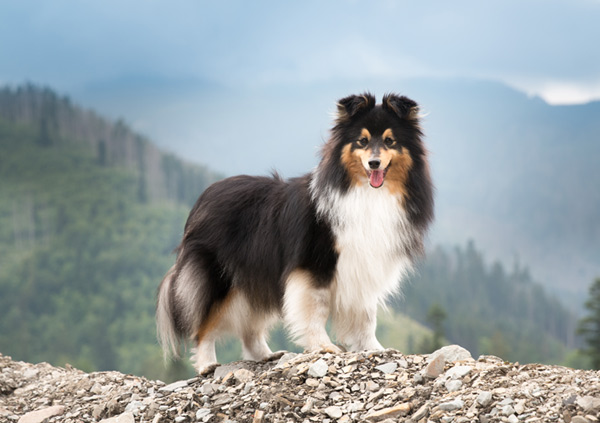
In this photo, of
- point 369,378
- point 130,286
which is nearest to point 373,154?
point 369,378

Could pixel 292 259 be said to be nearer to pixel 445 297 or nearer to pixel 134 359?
pixel 134 359

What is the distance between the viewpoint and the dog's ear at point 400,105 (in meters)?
7.12

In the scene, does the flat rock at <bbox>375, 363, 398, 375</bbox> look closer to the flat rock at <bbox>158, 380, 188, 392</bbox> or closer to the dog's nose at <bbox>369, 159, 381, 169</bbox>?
the dog's nose at <bbox>369, 159, 381, 169</bbox>

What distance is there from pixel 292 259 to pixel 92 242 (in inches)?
4776

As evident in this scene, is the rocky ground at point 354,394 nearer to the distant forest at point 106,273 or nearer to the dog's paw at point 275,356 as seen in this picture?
the dog's paw at point 275,356

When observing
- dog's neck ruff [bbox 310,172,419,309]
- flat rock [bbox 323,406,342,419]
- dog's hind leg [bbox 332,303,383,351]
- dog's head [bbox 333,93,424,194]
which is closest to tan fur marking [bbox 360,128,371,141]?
dog's head [bbox 333,93,424,194]

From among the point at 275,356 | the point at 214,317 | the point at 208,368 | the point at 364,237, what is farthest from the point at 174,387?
the point at 364,237

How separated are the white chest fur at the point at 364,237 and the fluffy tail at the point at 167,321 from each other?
76.9 inches

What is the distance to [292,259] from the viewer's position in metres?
7.19

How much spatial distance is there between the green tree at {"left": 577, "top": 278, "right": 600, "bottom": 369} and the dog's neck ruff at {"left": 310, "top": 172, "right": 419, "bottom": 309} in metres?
24.5

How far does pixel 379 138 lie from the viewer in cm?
700

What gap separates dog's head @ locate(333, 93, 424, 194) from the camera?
698 centimetres

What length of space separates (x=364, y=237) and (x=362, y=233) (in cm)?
5

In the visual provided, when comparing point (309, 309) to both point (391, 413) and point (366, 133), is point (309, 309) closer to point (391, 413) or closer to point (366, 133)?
point (391, 413)
